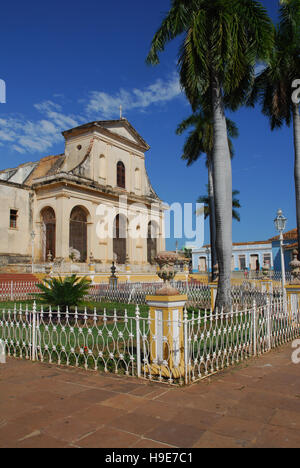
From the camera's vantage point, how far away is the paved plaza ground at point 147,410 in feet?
10.1

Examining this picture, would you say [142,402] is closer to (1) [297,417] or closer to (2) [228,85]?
(1) [297,417]

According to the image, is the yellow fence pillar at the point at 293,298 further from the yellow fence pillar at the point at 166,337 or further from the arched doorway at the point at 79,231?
the arched doorway at the point at 79,231

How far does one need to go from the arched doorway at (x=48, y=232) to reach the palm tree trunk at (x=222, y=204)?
18391 mm

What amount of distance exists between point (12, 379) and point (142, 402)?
2.12 metres

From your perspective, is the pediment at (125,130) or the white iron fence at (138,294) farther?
the pediment at (125,130)

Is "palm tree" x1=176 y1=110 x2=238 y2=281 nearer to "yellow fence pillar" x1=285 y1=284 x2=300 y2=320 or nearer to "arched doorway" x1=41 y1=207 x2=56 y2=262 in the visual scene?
"arched doorway" x1=41 y1=207 x2=56 y2=262

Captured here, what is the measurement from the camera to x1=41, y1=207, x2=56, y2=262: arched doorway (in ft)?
88.2

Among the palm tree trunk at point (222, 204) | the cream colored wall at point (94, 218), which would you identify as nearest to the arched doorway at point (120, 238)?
the cream colored wall at point (94, 218)

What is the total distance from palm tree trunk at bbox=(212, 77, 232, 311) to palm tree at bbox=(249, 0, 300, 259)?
15.1ft

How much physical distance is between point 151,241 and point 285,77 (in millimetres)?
22770

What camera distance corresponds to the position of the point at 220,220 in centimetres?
1068

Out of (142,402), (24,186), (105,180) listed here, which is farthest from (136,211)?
(142,402)

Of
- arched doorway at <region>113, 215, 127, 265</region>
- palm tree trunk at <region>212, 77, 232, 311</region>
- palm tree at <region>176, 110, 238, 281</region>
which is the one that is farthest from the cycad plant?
arched doorway at <region>113, 215, 127, 265</region>

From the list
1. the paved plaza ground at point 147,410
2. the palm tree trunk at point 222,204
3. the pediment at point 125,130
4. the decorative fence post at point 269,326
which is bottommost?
the paved plaza ground at point 147,410
